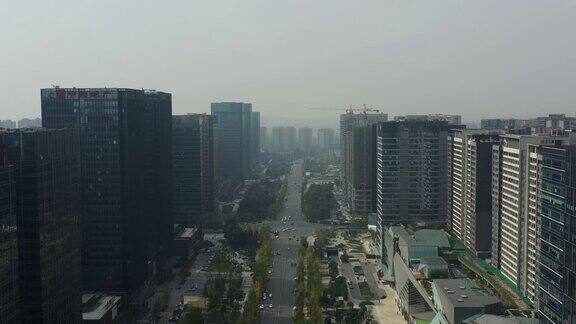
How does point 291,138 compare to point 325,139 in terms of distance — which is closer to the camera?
point 291,138

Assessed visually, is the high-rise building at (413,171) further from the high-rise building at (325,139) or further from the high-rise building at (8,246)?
the high-rise building at (325,139)

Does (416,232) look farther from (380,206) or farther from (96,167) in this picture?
(96,167)

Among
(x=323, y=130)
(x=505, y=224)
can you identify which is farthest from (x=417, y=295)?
(x=323, y=130)

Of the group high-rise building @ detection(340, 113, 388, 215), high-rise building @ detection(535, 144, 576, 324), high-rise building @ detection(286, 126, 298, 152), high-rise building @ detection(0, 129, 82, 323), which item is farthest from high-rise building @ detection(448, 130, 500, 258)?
high-rise building @ detection(286, 126, 298, 152)

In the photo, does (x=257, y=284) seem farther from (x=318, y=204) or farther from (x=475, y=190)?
(x=318, y=204)

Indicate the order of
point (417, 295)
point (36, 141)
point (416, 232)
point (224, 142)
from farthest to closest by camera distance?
point (224, 142)
point (416, 232)
point (417, 295)
point (36, 141)

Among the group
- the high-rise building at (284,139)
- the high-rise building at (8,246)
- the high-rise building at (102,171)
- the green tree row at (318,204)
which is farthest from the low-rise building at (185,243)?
the high-rise building at (284,139)

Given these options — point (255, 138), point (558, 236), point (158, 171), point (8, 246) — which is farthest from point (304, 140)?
point (558, 236)
